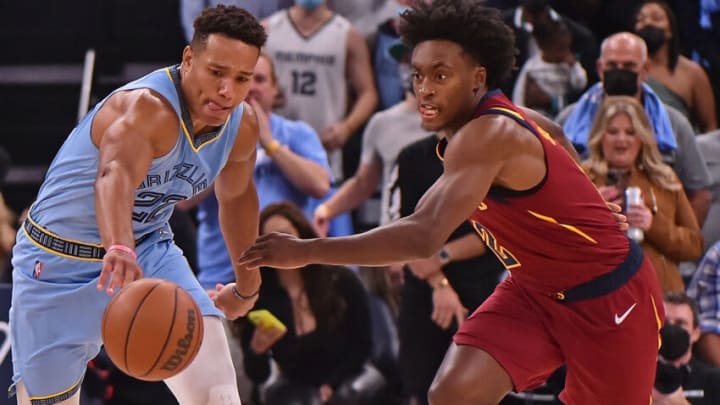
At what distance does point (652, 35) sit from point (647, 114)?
33.3 inches

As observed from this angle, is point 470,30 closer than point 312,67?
Yes

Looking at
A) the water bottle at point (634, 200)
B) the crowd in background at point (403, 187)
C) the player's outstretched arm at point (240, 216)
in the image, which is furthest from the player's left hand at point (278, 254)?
the water bottle at point (634, 200)

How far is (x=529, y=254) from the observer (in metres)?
4.79

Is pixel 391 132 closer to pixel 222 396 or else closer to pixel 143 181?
pixel 143 181

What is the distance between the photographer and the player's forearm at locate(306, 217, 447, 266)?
425cm

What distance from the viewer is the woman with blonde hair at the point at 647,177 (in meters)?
6.63

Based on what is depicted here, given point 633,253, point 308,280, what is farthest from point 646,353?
point 308,280

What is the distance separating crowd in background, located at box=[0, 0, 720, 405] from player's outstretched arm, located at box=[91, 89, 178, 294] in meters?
2.39

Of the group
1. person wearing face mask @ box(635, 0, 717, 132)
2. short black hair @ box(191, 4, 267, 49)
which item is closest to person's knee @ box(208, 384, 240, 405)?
short black hair @ box(191, 4, 267, 49)

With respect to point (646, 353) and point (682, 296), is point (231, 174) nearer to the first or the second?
point (646, 353)

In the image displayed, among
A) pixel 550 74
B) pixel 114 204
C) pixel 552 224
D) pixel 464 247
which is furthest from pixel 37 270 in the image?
pixel 550 74

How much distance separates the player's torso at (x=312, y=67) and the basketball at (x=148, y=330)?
4.05 meters

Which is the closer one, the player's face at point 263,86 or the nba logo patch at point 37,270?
the nba logo patch at point 37,270

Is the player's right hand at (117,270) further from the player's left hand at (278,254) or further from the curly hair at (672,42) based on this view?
the curly hair at (672,42)
